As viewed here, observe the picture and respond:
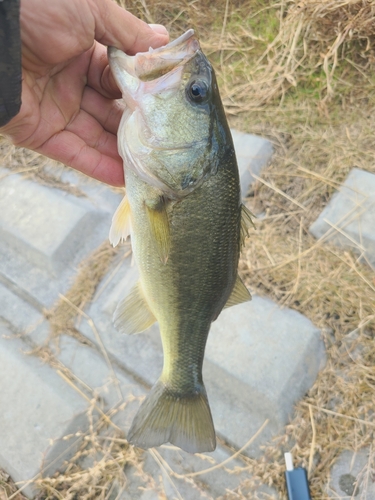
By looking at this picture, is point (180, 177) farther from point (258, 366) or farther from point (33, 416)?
point (33, 416)

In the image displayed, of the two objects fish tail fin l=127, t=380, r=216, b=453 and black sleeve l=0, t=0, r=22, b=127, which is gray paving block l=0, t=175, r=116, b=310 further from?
black sleeve l=0, t=0, r=22, b=127

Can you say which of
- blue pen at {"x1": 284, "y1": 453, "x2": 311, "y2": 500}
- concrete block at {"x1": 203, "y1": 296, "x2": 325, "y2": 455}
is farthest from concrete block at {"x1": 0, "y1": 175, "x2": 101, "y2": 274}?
blue pen at {"x1": 284, "y1": 453, "x2": 311, "y2": 500}

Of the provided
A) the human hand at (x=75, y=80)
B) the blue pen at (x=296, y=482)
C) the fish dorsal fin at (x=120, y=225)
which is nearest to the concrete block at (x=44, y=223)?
the human hand at (x=75, y=80)

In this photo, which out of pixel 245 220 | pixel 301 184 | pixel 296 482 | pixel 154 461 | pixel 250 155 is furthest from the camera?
pixel 250 155

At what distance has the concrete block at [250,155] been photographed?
8.76ft

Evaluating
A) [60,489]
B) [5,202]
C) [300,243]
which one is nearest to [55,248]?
[5,202]

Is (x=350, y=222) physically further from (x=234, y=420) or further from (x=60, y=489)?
(x=60, y=489)

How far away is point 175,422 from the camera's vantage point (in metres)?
1.46

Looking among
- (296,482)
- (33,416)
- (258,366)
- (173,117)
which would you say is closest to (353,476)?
(296,482)

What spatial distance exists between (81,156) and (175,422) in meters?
1.03

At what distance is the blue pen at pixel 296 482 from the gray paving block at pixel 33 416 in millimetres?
938

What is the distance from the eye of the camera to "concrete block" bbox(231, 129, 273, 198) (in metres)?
2.67

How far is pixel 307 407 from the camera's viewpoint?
6.56 ft

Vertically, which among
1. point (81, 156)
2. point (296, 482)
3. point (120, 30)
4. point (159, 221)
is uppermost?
point (120, 30)
